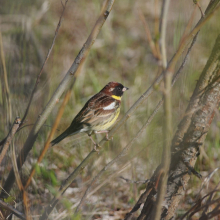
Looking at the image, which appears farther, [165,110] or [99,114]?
[99,114]

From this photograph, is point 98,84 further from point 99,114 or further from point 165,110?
point 165,110

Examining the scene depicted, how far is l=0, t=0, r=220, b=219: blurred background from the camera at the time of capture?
10.2 feet

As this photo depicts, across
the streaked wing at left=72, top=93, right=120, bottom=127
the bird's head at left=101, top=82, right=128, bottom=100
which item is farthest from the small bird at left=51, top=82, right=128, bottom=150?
the bird's head at left=101, top=82, right=128, bottom=100

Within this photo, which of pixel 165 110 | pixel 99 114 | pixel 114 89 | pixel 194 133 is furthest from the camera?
pixel 114 89

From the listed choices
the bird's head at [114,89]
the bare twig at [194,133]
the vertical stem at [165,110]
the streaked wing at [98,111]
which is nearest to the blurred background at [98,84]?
the vertical stem at [165,110]

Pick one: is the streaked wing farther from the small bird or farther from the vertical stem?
the vertical stem

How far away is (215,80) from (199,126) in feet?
1.31

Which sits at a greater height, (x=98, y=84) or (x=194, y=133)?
(x=194, y=133)

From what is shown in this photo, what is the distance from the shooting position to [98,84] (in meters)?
6.03

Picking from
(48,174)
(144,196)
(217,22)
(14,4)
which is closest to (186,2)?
(217,22)

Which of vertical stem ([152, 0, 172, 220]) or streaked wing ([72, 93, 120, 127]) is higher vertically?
vertical stem ([152, 0, 172, 220])

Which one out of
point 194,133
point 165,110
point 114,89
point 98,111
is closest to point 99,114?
point 98,111

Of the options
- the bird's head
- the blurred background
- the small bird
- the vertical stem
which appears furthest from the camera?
the bird's head

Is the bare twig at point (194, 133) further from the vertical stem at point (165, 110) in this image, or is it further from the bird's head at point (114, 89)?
the bird's head at point (114, 89)
